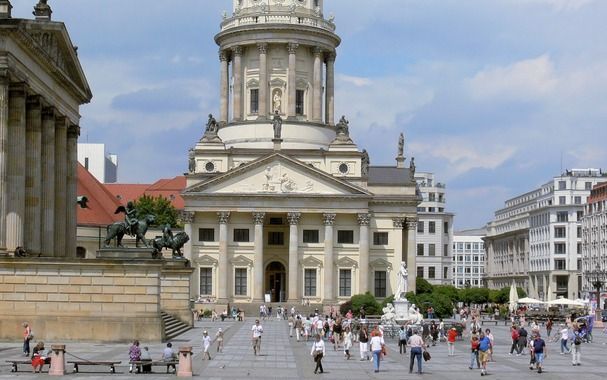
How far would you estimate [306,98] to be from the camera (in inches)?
5002

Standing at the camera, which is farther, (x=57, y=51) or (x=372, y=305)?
(x=372, y=305)

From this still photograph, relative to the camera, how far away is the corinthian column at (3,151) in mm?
52469

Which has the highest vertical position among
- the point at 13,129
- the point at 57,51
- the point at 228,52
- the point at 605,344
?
the point at 228,52

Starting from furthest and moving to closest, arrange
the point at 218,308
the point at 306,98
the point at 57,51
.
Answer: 1. the point at 306,98
2. the point at 218,308
3. the point at 57,51

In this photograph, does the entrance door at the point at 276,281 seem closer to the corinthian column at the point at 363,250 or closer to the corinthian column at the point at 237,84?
the corinthian column at the point at 363,250

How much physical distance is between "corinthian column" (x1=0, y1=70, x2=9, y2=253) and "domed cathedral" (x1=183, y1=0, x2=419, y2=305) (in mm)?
61964

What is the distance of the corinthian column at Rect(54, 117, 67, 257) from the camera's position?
Result: 66250 millimetres

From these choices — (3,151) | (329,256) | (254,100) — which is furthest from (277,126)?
(3,151)

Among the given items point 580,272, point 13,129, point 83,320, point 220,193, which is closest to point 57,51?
point 13,129

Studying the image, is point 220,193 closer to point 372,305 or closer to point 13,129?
point 372,305

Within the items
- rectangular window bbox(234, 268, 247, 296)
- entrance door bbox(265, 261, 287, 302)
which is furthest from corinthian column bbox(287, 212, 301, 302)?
entrance door bbox(265, 261, 287, 302)

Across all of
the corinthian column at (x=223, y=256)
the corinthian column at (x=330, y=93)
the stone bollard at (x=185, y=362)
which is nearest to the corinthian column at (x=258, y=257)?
the corinthian column at (x=223, y=256)

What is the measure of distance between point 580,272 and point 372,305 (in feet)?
254

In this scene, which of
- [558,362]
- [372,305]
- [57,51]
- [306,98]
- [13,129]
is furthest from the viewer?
[306,98]
